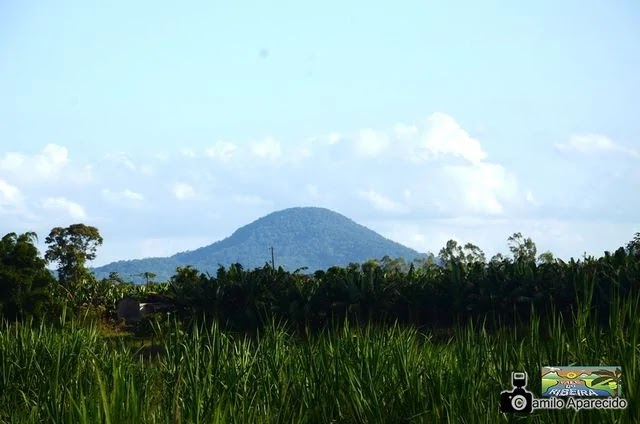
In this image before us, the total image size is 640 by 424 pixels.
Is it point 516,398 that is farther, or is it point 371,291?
point 371,291

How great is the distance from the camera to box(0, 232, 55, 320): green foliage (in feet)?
98.4

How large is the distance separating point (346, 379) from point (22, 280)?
23707 mm

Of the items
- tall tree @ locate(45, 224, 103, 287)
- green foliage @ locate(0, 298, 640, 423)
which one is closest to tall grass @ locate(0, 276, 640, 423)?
green foliage @ locate(0, 298, 640, 423)

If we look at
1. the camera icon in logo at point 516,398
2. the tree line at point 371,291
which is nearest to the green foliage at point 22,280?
the tree line at point 371,291

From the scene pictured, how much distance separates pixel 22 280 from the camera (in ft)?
98.6

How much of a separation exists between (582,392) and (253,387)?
3520 mm

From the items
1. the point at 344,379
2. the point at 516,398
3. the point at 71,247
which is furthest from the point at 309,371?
the point at 71,247

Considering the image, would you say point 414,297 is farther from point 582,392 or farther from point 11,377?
point 582,392
